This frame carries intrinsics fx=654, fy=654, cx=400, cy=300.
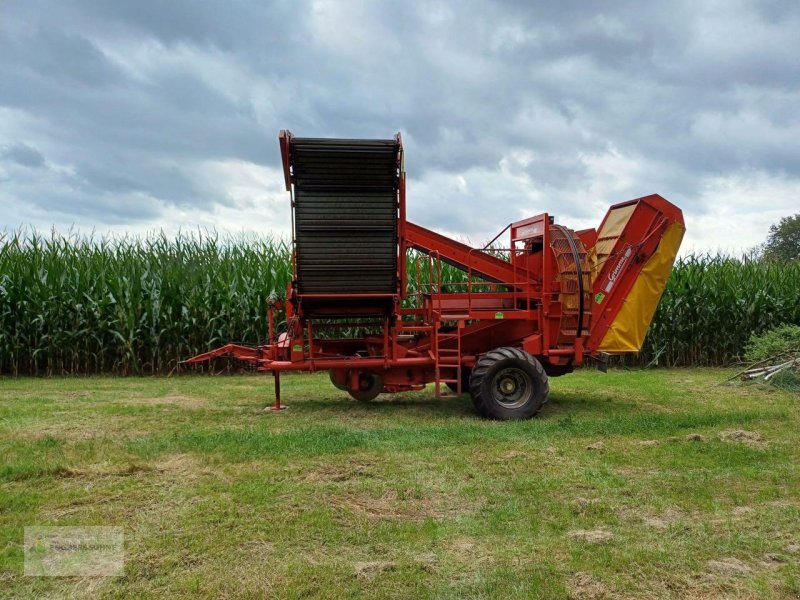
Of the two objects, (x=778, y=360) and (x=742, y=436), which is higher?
(x=778, y=360)

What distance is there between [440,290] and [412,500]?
4399 millimetres

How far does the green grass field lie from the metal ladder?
1.50 feet

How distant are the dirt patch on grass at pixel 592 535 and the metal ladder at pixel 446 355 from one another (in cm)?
425

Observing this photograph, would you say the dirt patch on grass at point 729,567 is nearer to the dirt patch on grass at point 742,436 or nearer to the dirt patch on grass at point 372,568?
the dirt patch on grass at point 372,568

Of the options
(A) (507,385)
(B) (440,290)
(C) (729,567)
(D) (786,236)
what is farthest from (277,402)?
(D) (786,236)

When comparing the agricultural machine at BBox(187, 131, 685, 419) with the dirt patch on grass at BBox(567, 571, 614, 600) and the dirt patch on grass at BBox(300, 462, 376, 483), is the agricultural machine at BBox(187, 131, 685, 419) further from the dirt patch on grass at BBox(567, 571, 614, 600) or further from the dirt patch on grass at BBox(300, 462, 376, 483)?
the dirt patch on grass at BBox(567, 571, 614, 600)

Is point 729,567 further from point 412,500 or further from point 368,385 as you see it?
point 368,385

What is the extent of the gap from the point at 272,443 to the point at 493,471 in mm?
2254

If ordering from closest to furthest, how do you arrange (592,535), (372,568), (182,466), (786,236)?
(372,568) → (592,535) → (182,466) → (786,236)

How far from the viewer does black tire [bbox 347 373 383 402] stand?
9.05m

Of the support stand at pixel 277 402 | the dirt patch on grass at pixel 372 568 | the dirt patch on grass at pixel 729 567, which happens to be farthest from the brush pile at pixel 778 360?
the dirt patch on grass at pixel 372 568

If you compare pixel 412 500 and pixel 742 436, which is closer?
pixel 412 500

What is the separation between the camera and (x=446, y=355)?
8844mm

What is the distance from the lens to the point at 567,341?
8.86 metres
